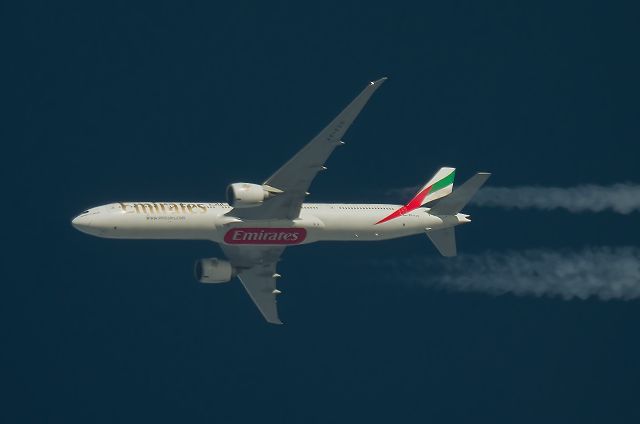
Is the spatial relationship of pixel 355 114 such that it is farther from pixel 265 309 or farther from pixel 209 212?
pixel 265 309

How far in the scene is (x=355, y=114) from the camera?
4628 inches

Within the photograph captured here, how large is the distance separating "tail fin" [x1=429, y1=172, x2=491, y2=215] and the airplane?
6cm

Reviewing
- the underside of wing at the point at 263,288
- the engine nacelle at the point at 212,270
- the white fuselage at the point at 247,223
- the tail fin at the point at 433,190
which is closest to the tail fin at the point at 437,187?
the tail fin at the point at 433,190

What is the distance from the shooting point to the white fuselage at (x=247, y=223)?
123m

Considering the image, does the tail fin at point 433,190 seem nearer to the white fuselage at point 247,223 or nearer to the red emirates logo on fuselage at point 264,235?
the white fuselage at point 247,223

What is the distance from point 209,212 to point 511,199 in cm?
2211

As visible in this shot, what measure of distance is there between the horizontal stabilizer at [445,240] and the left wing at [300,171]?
9465mm

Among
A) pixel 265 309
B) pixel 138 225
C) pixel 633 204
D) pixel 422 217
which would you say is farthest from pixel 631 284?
pixel 138 225

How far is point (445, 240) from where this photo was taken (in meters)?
129

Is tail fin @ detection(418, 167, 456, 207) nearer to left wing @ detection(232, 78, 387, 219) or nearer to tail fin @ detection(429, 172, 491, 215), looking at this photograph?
tail fin @ detection(429, 172, 491, 215)

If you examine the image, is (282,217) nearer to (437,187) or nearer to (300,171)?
(300,171)

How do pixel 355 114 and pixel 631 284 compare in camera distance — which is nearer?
pixel 355 114

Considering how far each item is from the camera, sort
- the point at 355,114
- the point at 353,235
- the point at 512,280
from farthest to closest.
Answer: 1. the point at 512,280
2. the point at 353,235
3. the point at 355,114

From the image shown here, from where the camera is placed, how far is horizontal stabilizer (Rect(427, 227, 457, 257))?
129375 mm
